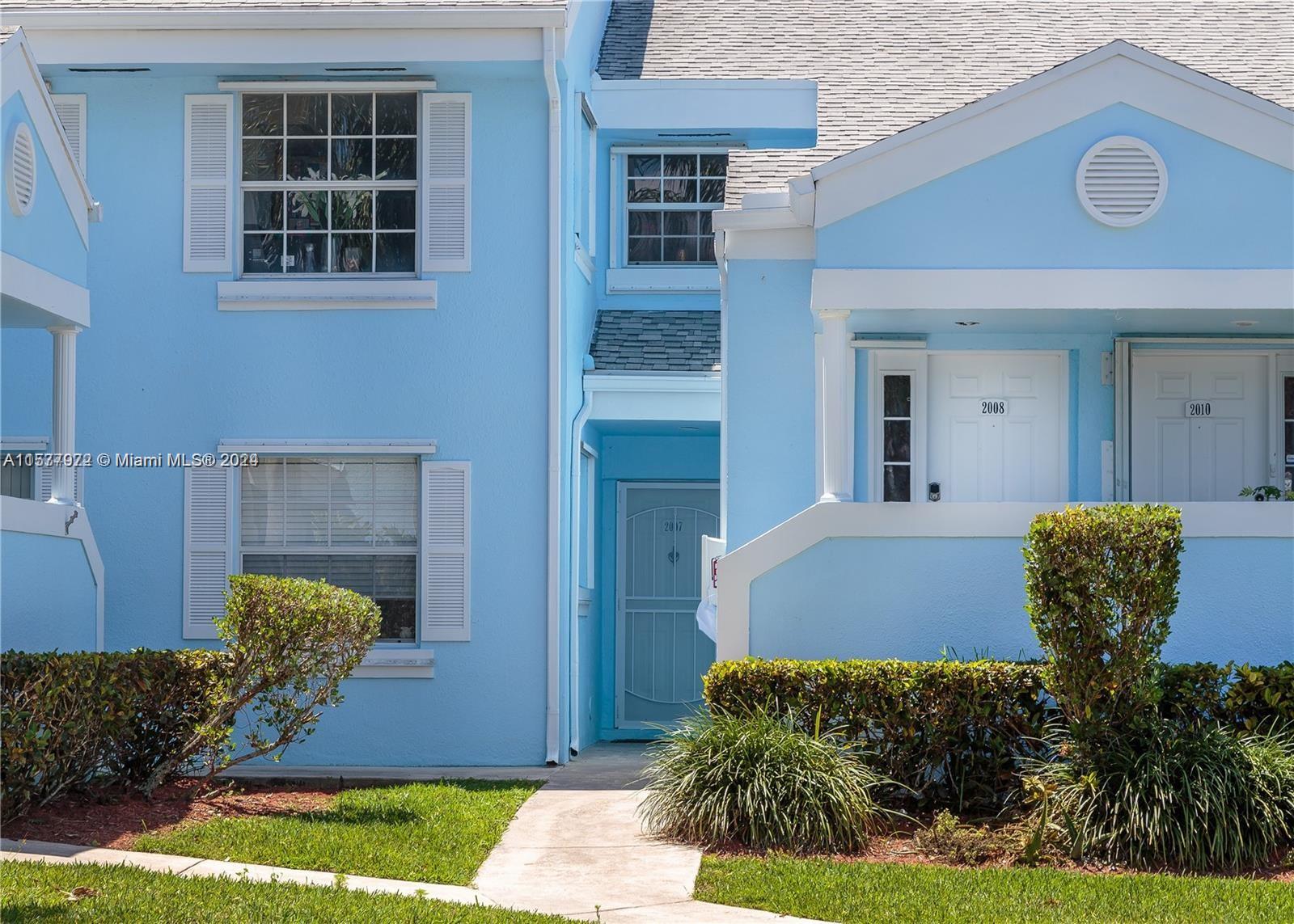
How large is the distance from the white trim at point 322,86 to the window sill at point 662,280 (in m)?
3.21

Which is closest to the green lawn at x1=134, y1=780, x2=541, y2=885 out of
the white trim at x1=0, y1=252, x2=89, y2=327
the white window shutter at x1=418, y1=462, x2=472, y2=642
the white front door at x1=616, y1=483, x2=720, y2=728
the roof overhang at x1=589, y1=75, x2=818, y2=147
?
the white window shutter at x1=418, y1=462, x2=472, y2=642

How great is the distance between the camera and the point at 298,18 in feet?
42.1

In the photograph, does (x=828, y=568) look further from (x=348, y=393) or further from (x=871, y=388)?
(x=348, y=393)

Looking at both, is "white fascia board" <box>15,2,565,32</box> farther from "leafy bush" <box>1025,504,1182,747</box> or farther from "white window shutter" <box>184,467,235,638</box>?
"leafy bush" <box>1025,504,1182,747</box>

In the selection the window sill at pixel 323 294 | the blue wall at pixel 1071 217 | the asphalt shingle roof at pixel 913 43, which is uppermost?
the asphalt shingle roof at pixel 913 43

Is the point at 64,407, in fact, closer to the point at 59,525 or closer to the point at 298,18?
the point at 59,525

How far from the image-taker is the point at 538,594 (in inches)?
515

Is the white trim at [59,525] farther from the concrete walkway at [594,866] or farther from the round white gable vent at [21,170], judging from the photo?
the concrete walkway at [594,866]

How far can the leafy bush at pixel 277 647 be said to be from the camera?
9992 mm

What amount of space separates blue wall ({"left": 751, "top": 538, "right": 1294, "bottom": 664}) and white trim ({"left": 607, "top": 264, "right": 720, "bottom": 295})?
5448 millimetres

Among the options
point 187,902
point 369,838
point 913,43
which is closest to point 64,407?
point 369,838

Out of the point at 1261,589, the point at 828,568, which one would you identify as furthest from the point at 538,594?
the point at 1261,589

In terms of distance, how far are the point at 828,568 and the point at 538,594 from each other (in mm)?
3162

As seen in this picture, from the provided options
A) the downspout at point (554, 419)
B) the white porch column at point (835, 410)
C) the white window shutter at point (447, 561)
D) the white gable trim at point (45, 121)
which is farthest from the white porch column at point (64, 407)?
the white porch column at point (835, 410)
